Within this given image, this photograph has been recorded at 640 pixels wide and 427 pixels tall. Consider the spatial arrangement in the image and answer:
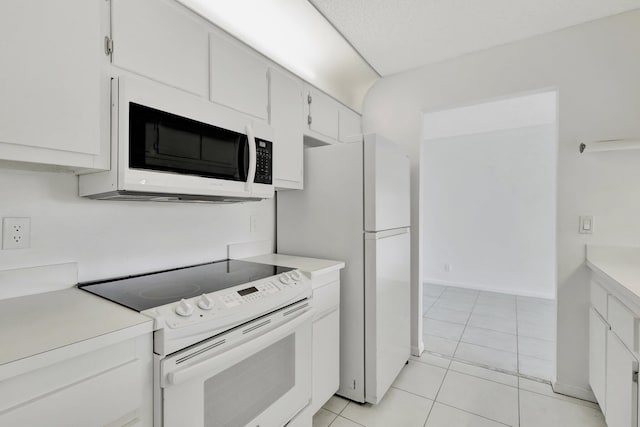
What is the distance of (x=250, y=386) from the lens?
4.25 ft

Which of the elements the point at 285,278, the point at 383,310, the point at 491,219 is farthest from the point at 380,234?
the point at 491,219

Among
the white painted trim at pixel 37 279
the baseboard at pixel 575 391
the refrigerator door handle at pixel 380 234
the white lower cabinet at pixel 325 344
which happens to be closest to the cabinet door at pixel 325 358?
the white lower cabinet at pixel 325 344

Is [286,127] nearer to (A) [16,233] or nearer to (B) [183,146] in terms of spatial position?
(B) [183,146]

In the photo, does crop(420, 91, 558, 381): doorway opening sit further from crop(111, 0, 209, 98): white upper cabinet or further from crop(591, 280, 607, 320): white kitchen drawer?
crop(111, 0, 209, 98): white upper cabinet

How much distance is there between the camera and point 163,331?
97cm

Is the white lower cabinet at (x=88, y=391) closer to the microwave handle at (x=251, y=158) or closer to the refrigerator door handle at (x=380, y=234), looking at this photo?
the microwave handle at (x=251, y=158)

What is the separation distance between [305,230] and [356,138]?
72 cm

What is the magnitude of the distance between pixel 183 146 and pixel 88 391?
0.92m

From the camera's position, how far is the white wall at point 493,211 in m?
4.36

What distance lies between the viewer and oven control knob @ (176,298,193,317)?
3.37 ft

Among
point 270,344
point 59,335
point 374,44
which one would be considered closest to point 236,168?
point 270,344

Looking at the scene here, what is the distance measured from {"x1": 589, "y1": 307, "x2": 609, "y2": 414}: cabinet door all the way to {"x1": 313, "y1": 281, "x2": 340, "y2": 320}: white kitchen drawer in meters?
1.48

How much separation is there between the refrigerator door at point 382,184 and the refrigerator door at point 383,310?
3.6 inches

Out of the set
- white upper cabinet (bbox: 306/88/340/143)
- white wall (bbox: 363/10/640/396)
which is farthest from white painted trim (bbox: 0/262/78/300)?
white wall (bbox: 363/10/640/396)
